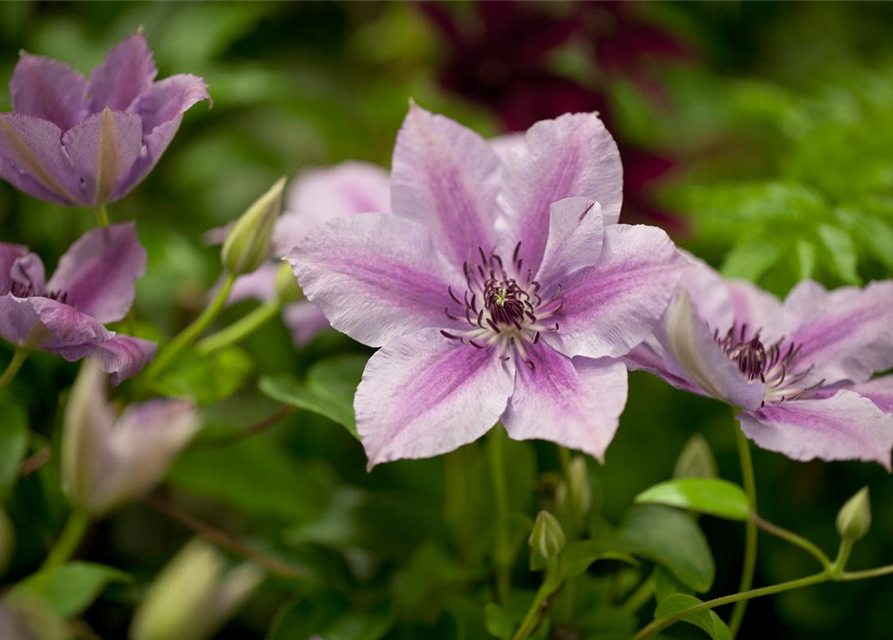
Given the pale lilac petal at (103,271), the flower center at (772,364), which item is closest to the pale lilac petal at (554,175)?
the flower center at (772,364)

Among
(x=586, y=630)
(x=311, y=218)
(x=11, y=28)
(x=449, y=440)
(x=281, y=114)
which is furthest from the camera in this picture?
(x=281, y=114)

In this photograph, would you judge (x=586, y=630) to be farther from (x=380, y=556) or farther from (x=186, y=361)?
(x=186, y=361)

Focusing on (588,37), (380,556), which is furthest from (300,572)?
(588,37)

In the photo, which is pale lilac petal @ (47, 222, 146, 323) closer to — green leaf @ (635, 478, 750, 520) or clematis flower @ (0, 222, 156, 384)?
clematis flower @ (0, 222, 156, 384)

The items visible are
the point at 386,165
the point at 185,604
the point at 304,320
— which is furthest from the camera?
the point at 386,165

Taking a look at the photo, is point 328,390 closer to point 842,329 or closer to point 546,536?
point 546,536

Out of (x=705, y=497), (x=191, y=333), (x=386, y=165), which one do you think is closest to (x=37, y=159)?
(x=191, y=333)

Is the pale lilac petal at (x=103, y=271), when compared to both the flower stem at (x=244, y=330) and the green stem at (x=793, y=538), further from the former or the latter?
the green stem at (x=793, y=538)
